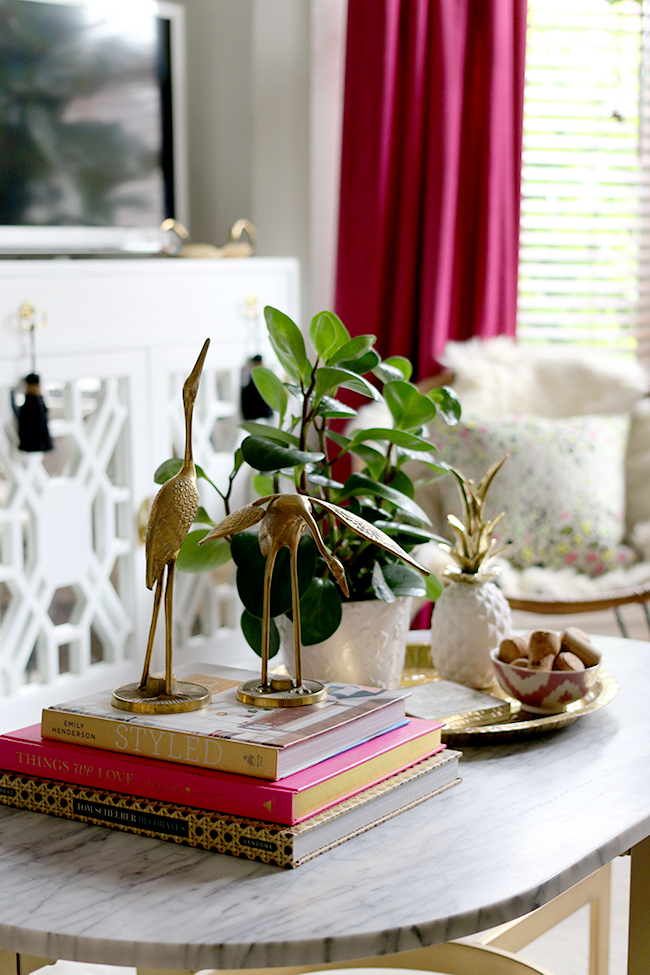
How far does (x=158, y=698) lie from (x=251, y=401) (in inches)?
58.4

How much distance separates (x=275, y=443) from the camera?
999 mm

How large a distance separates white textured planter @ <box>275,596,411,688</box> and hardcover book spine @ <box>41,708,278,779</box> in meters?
0.25

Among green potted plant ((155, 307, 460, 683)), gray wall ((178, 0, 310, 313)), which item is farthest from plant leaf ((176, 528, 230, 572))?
gray wall ((178, 0, 310, 313))

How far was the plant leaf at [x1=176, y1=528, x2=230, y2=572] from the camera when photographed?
107 centimetres

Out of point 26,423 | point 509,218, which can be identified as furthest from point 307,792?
point 509,218

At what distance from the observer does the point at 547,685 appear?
104 cm

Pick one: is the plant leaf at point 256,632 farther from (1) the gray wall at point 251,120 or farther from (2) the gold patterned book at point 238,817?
(1) the gray wall at point 251,120

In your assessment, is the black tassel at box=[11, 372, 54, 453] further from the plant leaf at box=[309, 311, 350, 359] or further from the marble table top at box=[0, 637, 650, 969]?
the marble table top at box=[0, 637, 650, 969]

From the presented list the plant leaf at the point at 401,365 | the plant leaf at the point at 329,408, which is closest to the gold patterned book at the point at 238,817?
the plant leaf at the point at 329,408

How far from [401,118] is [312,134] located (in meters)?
0.24

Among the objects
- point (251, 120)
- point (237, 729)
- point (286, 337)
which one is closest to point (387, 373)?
point (286, 337)

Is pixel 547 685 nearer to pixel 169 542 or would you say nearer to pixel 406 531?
pixel 406 531

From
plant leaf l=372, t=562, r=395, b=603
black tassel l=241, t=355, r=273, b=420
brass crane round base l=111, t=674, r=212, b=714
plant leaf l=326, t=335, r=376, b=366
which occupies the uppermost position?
plant leaf l=326, t=335, r=376, b=366

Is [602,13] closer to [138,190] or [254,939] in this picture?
[138,190]
